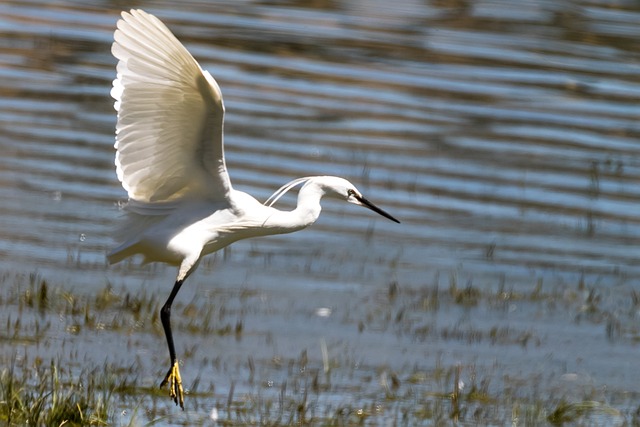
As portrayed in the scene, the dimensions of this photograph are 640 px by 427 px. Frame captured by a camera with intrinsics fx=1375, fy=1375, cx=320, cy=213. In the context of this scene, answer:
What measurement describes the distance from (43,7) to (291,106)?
6.13m

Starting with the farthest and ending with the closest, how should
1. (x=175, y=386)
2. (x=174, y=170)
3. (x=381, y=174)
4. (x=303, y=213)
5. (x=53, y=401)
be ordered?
1. (x=381, y=174)
2. (x=303, y=213)
3. (x=174, y=170)
4. (x=175, y=386)
5. (x=53, y=401)

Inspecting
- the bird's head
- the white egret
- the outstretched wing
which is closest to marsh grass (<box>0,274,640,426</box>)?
the white egret

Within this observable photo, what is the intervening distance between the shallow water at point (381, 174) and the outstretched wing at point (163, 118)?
1.04 metres

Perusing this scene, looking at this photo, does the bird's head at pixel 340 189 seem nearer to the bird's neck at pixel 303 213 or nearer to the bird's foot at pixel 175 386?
the bird's neck at pixel 303 213

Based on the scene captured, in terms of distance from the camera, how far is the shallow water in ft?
28.9

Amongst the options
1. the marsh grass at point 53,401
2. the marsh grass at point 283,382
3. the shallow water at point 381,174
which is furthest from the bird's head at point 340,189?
the marsh grass at point 53,401

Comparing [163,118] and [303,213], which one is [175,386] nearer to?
[303,213]

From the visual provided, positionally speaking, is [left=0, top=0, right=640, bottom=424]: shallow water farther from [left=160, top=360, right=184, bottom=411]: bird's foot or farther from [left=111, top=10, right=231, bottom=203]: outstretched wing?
[left=111, top=10, right=231, bottom=203]: outstretched wing

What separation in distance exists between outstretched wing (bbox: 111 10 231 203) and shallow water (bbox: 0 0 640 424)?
1045mm

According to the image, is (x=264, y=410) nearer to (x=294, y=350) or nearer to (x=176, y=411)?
(x=176, y=411)

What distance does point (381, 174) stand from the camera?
43.0 feet

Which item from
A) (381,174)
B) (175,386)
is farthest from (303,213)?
(381,174)

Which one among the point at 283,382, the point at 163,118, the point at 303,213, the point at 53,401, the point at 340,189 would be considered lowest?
the point at 283,382

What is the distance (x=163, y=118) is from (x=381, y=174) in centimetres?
620
